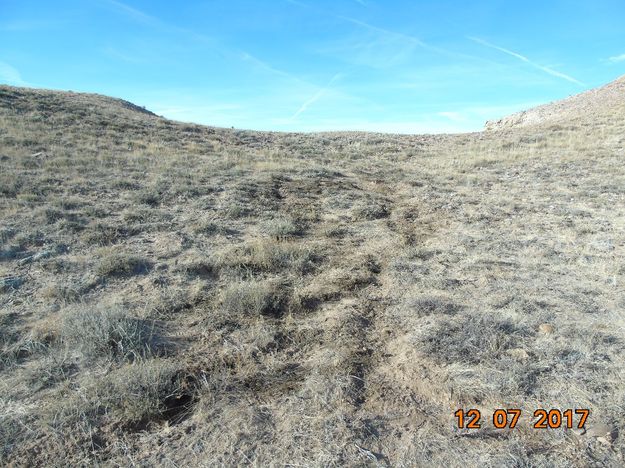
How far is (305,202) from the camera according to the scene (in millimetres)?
9828

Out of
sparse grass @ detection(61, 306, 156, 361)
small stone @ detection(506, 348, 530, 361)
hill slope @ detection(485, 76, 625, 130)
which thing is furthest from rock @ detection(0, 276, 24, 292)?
hill slope @ detection(485, 76, 625, 130)

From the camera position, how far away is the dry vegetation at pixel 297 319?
3059mm

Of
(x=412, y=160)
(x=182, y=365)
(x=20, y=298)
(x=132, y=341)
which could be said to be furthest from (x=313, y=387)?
(x=412, y=160)

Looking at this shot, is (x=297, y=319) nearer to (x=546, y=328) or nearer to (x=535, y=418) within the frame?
(x=535, y=418)

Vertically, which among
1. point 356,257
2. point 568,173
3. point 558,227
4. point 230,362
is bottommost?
point 230,362

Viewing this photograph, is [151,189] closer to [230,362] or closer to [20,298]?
[20,298]

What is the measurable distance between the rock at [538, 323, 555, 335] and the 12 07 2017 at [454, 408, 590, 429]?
115cm

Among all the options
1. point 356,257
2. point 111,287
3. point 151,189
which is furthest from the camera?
point 151,189

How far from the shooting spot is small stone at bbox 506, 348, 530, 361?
3899mm

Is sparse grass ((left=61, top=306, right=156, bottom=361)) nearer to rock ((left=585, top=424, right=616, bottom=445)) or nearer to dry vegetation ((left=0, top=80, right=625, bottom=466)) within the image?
dry vegetation ((left=0, top=80, right=625, bottom=466))

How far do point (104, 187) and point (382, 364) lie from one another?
26.8 feet

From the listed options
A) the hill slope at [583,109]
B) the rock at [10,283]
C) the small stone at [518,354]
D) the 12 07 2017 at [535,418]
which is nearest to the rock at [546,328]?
the small stone at [518,354]

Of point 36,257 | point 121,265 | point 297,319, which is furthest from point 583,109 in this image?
point 36,257

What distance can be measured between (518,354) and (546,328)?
635 millimetres
